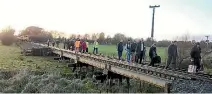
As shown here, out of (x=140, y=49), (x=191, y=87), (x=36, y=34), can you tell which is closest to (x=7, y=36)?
(x=36, y=34)

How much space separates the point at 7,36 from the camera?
6456 centimetres

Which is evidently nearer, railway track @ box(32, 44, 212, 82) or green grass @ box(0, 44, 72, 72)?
railway track @ box(32, 44, 212, 82)

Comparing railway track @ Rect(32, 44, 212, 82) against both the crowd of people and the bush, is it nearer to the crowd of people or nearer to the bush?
the crowd of people

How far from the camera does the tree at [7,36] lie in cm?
6425

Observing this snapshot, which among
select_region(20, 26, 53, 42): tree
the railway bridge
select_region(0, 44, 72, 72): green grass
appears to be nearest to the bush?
select_region(20, 26, 53, 42): tree

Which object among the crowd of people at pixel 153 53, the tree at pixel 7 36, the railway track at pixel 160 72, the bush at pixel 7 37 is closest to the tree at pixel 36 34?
the tree at pixel 7 36

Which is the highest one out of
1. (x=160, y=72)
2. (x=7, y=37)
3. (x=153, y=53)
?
(x=7, y=37)

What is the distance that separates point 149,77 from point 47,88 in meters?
4.98

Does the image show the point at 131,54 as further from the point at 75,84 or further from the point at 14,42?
the point at 14,42

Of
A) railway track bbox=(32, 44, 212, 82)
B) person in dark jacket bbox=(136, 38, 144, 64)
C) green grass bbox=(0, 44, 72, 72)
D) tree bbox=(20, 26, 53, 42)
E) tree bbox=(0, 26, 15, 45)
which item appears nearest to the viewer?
railway track bbox=(32, 44, 212, 82)

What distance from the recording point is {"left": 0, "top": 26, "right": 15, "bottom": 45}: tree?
2530 inches

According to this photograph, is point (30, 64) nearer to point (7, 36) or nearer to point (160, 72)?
point (160, 72)

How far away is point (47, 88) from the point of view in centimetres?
1544

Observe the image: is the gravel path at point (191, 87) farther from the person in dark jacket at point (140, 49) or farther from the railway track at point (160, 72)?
the person in dark jacket at point (140, 49)
